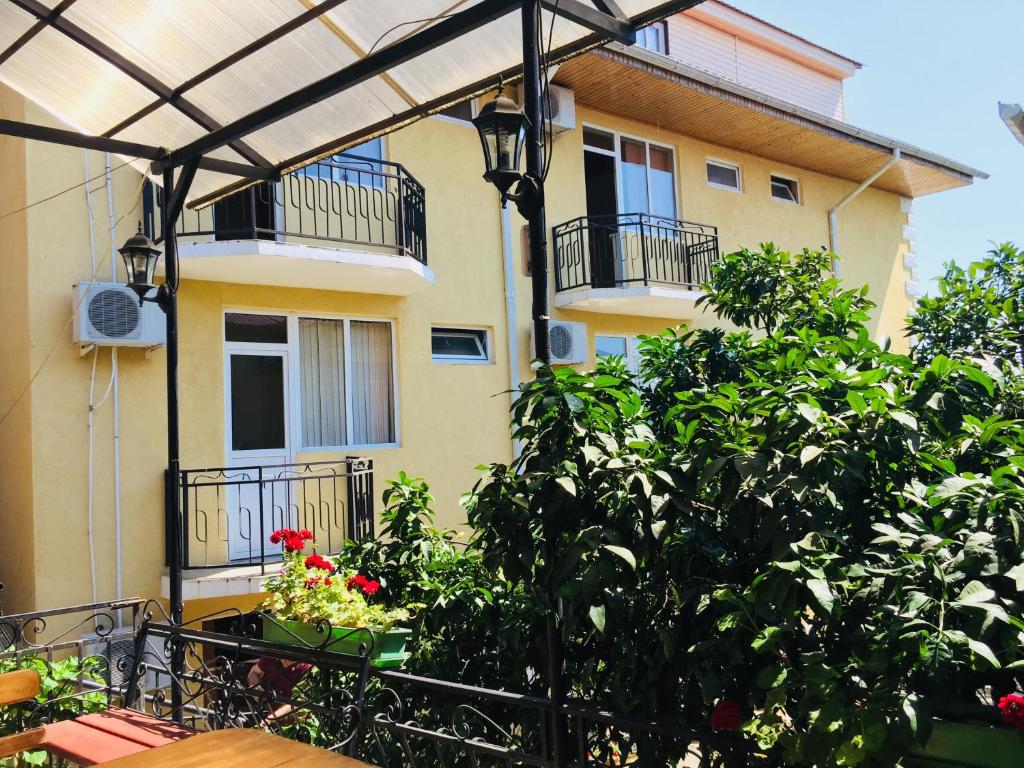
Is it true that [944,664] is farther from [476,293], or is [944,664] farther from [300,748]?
[476,293]

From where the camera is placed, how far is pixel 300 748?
9.60 feet

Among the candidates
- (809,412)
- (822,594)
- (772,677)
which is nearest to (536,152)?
(809,412)

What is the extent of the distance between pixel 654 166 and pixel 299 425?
283 inches

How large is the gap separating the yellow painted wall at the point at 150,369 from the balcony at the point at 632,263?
0.42m

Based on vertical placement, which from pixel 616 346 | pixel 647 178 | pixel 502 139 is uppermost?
pixel 647 178

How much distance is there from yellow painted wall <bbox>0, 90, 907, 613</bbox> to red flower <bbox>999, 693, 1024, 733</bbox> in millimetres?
6772

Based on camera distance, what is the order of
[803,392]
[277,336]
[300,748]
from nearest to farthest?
[803,392]
[300,748]
[277,336]

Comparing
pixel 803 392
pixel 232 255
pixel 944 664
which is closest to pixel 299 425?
pixel 232 255

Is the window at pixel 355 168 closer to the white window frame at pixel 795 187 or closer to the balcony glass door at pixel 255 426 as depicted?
the balcony glass door at pixel 255 426

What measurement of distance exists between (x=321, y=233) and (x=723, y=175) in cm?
788

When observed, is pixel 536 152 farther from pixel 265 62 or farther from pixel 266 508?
pixel 266 508

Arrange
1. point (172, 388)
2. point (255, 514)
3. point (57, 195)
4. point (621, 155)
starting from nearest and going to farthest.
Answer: point (172, 388)
point (57, 195)
point (255, 514)
point (621, 155)

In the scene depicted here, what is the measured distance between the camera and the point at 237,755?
9.41ft

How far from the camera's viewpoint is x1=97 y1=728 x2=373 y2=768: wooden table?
275 cm
